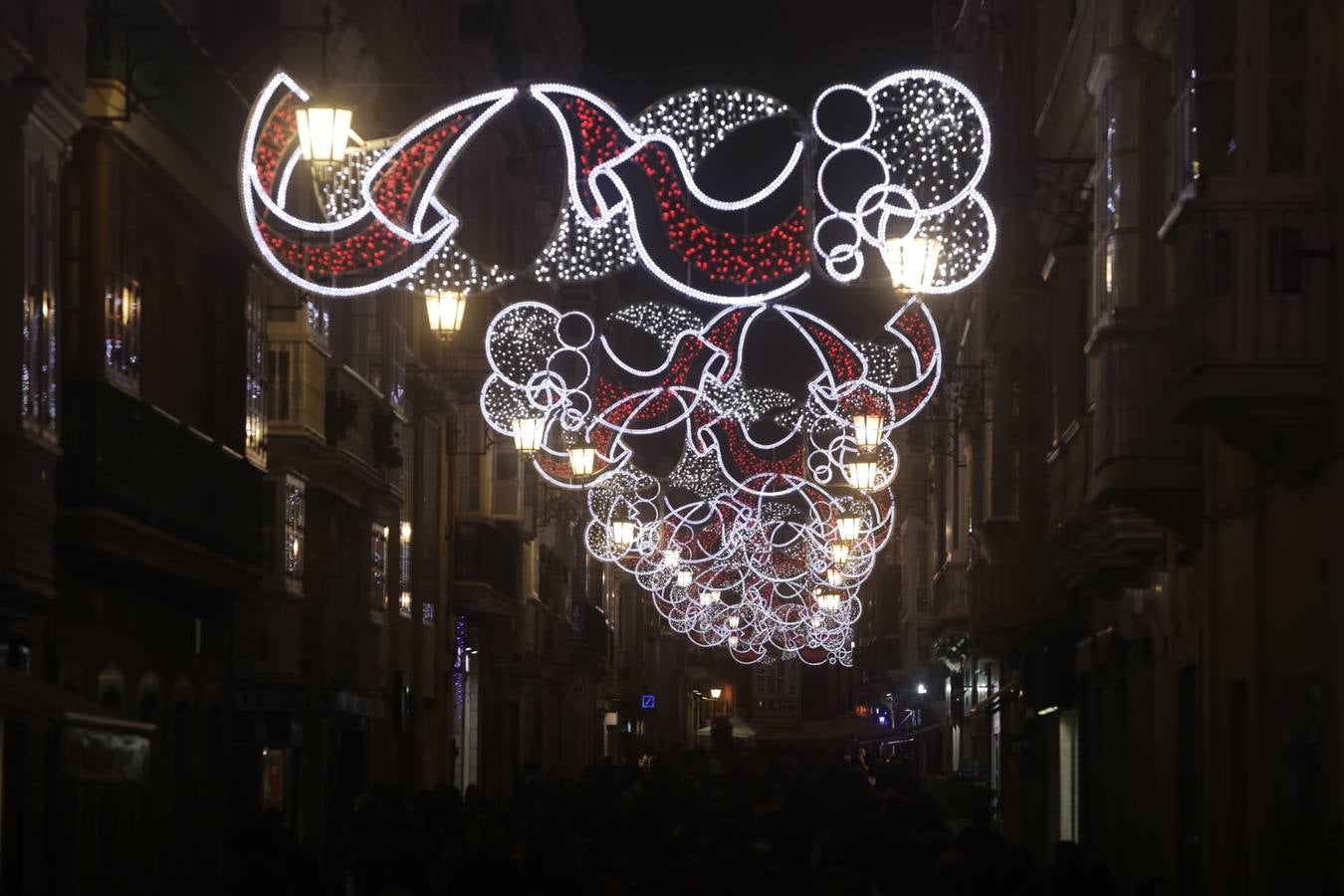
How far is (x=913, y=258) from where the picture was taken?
18016 millimetres

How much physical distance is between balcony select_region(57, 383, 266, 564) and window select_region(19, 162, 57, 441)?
0.60m

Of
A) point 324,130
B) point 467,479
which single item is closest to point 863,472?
point 467,479

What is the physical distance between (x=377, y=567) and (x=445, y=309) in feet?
34.7

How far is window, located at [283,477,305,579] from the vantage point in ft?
89.5

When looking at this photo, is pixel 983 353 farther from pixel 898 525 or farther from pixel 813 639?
pixel 813 639

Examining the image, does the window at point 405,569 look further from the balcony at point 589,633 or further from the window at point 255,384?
the balcony at point 589,633

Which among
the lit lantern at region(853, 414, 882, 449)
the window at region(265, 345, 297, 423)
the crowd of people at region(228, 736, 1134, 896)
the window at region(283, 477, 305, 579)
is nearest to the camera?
the crowd of people at region(228, 736, 1134, 896)

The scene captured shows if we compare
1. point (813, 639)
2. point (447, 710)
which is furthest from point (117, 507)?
point (813, 639)

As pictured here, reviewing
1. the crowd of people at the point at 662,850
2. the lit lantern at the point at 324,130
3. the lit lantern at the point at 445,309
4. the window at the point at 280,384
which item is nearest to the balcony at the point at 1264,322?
the crowd of people at the point at 662,850

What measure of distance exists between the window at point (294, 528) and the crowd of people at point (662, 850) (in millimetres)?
3178

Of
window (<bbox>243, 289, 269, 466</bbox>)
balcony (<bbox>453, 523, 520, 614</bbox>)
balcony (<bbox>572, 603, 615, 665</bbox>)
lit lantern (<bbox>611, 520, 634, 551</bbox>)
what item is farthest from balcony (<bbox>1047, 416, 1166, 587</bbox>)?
balcony (<bbox>572, 603, 615, 665</bbox>)

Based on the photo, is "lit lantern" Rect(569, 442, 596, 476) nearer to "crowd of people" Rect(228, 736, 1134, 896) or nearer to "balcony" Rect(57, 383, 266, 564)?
"crowd of people" Rect(228, 736, 1134, 896)

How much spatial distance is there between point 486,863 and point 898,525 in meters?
57.7

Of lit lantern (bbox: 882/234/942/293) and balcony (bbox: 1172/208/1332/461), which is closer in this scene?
balcony (bbox: 1172/208/1332/461)
